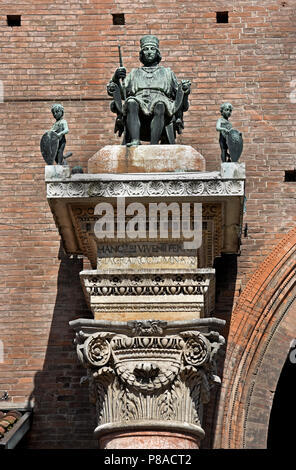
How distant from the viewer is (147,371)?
10281mm

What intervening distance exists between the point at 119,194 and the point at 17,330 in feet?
9.02

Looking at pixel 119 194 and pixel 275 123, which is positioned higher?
pixel 275 123

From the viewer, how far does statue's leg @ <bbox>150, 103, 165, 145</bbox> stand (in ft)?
36.8

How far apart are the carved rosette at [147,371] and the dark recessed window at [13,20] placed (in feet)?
14.7

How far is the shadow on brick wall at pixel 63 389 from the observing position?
40.5 ft

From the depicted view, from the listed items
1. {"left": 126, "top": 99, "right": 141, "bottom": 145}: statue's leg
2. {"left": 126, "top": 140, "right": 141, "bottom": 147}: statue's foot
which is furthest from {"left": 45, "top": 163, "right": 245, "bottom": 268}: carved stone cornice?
{"left": 126, "top": 99, "right": 141, "bottom": 145}: statue's leg

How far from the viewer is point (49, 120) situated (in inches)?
529

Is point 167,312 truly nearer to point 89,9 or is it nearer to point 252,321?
point 252,321

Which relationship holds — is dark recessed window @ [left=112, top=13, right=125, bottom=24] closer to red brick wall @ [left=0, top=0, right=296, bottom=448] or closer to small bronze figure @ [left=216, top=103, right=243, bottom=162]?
red brick wall @ [left=0, top=0, right=296, bottom=448]

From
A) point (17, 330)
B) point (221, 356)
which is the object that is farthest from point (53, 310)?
point (221, 356)

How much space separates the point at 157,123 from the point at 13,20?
3199mm

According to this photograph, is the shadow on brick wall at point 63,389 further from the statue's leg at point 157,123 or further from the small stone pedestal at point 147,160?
the small stone pedestal at point 147,160

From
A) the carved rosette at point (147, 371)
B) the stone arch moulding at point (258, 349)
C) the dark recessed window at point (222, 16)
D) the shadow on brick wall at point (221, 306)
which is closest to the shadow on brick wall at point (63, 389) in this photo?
the shadow on brick wall at point (221, 306)

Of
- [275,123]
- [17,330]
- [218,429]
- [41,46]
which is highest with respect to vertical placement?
[41,46]
